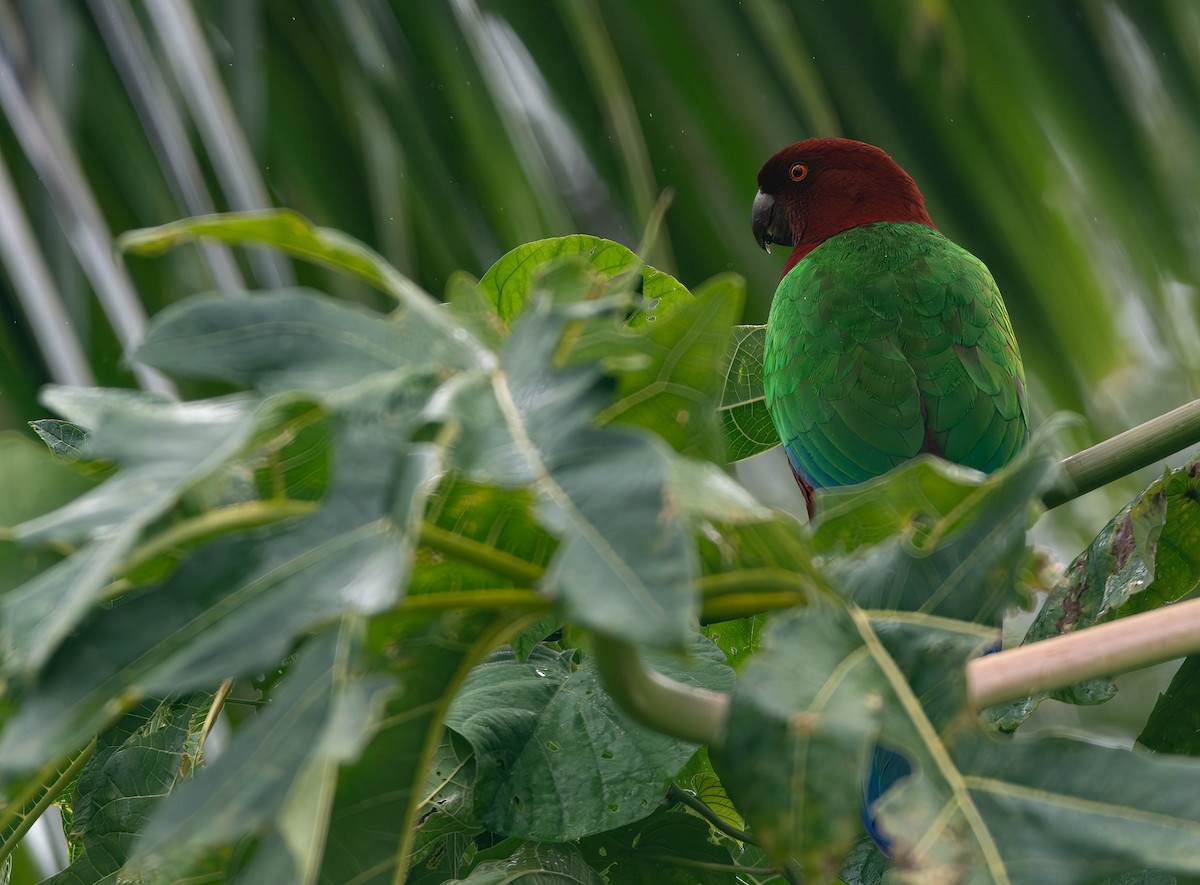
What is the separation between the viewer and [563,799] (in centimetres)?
57

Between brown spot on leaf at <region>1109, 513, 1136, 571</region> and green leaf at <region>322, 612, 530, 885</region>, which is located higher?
green leaf at <region>322, 612, 530, 885</region>

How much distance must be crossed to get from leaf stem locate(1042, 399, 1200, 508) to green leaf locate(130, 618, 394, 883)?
513 millimetres

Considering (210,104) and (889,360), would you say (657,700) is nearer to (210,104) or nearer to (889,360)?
(889,360)

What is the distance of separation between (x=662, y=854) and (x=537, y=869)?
0.09 metres

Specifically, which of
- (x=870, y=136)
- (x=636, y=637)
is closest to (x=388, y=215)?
(x=870, y=136)

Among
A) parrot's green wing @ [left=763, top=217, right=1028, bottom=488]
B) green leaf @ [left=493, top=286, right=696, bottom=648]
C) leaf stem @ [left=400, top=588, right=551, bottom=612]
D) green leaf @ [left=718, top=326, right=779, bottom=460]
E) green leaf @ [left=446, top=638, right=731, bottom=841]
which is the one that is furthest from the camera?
parrot's green wing @ [left=763, top=217, right=1028, bottom=488]

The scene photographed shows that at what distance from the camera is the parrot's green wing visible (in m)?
1.21

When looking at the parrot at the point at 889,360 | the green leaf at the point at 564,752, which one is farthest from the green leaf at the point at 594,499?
the parrot at the point at 889,360

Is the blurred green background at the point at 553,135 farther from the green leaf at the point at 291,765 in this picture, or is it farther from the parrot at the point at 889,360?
the green leaf at the point at 291,765

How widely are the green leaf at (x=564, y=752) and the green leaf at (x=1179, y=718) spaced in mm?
299

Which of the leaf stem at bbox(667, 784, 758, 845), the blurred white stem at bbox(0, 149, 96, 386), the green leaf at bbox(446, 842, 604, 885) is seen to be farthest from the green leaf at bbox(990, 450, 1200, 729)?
the blurred white stem at bbox(0, 149, 96, 386)

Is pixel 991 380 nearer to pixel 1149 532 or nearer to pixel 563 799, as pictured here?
pixel 1149 532

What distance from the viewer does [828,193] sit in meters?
1.73

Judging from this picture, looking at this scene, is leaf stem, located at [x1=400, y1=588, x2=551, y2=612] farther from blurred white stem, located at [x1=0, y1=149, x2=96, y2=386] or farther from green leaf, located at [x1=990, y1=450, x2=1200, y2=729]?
blurred white stem, located at [x1=0, y1=149, x2=96, y2=386]
